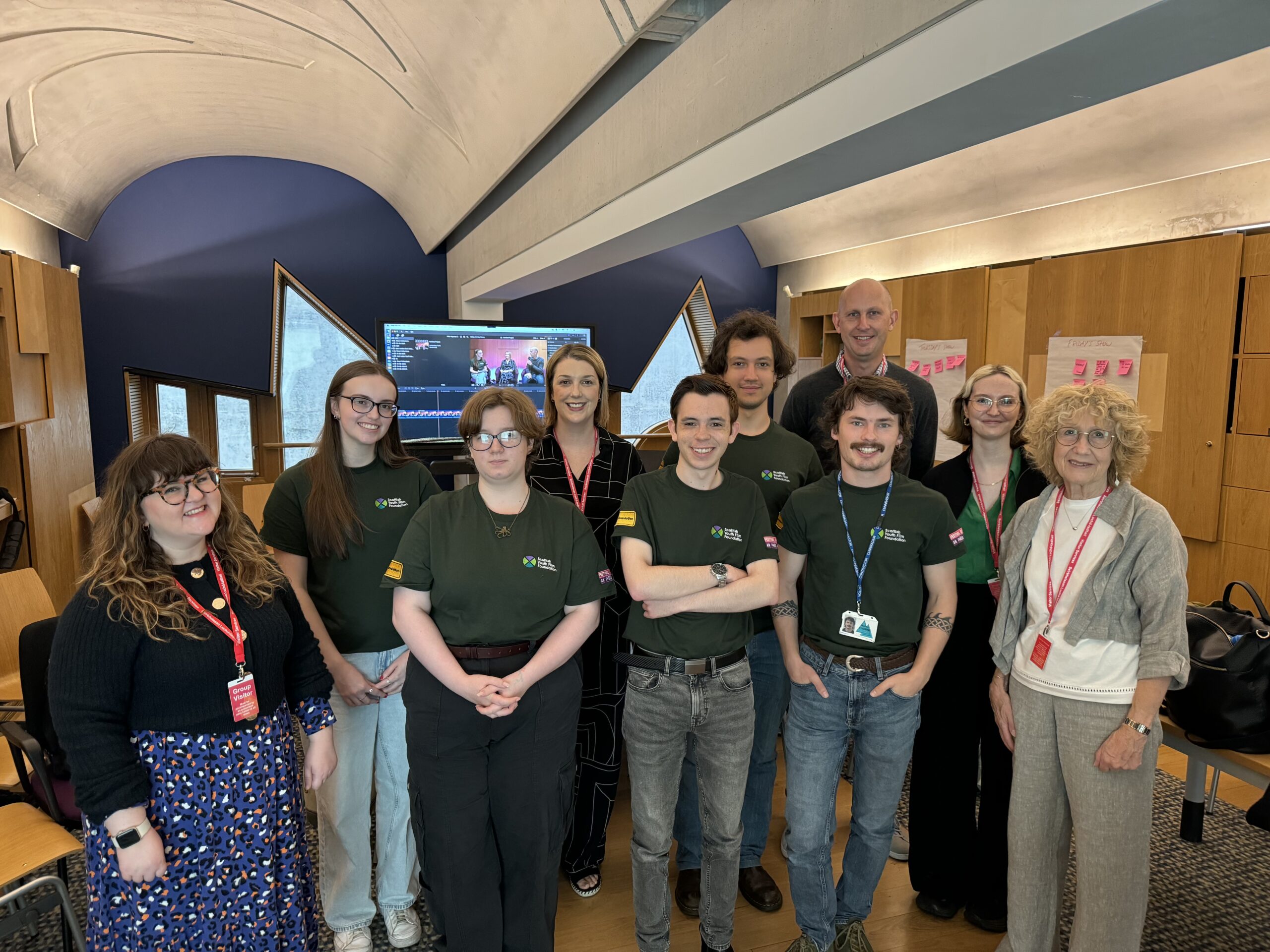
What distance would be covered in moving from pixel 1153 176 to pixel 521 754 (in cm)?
477

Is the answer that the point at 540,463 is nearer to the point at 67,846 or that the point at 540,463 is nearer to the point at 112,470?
the point at 112,470

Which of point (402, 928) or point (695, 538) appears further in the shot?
point (402, 928)

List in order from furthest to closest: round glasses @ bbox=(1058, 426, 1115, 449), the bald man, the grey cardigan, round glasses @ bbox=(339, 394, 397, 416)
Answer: the bald man → round glasses @ bbox=(339, 394, 397, 416) → round glasses @ bbox=(1058, 426, 1115, 449) → the grey cardigan

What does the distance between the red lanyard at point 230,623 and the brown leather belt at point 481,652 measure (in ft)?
1.44

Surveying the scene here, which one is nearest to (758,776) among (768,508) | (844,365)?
(768,508)

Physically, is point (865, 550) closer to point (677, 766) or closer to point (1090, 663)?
point (1090, 663)

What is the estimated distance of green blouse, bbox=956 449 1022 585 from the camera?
2.24 m

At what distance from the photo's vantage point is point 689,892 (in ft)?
7.97

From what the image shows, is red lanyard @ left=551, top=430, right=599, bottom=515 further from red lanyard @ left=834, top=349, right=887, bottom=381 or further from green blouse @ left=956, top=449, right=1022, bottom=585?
green blouse @ left=956, top=449, right=1022, bottom=585

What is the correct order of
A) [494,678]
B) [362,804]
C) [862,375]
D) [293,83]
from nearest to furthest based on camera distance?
[494,678]
[362,804]
[862,375]
[293,83]

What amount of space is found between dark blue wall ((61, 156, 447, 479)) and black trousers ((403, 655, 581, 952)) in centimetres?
483

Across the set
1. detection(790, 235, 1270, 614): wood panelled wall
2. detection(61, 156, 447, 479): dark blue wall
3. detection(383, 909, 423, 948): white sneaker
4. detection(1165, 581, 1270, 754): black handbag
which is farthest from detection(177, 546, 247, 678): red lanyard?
detection(61, 156, 447, 479): dark blue wall

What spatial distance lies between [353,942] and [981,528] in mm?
2201

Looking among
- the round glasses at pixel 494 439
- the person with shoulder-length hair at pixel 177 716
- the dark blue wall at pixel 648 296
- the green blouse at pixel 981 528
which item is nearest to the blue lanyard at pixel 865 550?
the green blouse at pixel 981 528
